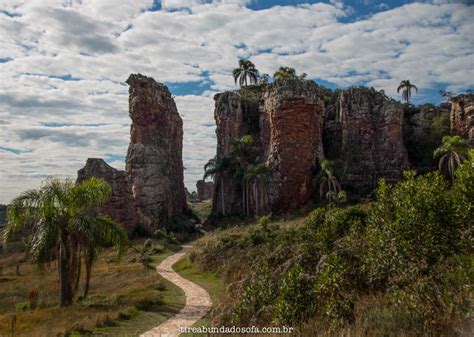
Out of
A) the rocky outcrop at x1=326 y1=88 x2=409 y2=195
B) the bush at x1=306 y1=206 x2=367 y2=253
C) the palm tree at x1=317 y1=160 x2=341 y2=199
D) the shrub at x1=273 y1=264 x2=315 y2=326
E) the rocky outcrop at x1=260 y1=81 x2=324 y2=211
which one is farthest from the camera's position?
the rocky outcrop at x1=326 y1=88 x2=409 y2=195

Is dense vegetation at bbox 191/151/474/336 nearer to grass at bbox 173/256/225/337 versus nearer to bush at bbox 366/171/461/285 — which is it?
bush at bbox 366/171/461/285

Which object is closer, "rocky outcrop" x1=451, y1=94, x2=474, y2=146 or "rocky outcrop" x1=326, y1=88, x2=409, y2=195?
"rocky outcrop" x1=451, y1=94, x2=474, y2=146

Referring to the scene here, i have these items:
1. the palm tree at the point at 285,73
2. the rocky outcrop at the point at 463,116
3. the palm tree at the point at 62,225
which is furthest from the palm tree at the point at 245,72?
the palm tree at the point at 62,225

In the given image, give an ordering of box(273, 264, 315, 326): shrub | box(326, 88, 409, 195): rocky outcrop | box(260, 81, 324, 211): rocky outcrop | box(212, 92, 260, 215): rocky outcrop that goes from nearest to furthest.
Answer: box(273, 264, 315, 326): shrub → box(260, 81, 324, 211): rocky outcrop → box(326, 88, 409, 195): rocky outcrop → box(212, 92, 260, 215): rocky outcrop

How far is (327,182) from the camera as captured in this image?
4619 centimetres

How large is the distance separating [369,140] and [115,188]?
1213 inches

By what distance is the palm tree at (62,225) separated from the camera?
1568 centimetres

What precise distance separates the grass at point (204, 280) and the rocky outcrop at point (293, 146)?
2039 centimetres

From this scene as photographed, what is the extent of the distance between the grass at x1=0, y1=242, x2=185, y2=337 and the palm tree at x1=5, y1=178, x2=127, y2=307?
31.2 inches

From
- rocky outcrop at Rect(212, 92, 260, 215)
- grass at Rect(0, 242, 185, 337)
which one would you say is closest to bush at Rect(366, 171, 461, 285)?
grass at Rect(0, 242, 185, 337)

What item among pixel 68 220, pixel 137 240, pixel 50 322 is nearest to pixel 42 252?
pixel 68 220

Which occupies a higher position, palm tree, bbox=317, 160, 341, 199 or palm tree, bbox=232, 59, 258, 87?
palm tree, bbox=232, 59, 258, 87

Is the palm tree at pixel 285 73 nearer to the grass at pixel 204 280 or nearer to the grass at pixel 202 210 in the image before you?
the grass at pixel 202 210

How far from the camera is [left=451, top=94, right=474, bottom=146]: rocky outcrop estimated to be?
4575 centimetres
